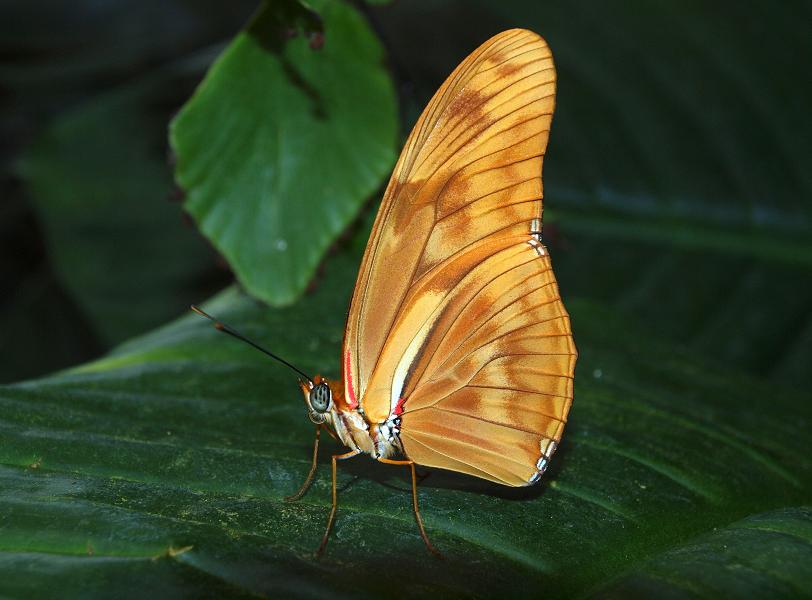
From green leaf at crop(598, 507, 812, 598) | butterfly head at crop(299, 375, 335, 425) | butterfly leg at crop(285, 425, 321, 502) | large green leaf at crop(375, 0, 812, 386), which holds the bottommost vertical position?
large green leaf at crop(375, 0, 812, 386)

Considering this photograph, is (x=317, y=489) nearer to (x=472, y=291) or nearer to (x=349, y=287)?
(x=472, y=291)

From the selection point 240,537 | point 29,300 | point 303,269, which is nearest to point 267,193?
point 303,269

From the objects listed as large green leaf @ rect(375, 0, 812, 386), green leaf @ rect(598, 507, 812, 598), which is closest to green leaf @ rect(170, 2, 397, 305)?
large green leaf @ rect(375, 0, 812, 386)

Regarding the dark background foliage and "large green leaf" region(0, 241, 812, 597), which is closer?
"large green leaf" region(0, 241, 812, 597)

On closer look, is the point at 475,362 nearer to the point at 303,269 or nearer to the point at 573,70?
the point at 303,269

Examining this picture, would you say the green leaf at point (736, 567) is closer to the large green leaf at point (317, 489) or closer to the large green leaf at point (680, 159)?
the large green leaf at point (317, 489)

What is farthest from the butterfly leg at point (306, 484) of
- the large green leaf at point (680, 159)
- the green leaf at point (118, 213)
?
the green leaf at point (118, 213)

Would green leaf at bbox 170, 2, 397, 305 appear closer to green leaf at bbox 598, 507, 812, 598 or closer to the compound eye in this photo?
the compound eye

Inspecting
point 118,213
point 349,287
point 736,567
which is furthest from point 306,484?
point 118,213
